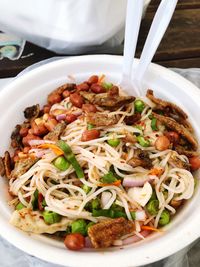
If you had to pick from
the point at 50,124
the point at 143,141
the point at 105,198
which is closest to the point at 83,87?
the point at 50,124

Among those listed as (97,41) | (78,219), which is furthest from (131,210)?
(97,41)

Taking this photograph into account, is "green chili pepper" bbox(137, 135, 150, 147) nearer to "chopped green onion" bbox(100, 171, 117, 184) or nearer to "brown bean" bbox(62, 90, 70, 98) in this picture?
"chopped green onion" bbox(100, 171, 117, 184)

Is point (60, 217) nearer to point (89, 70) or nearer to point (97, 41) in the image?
point (89, 70)

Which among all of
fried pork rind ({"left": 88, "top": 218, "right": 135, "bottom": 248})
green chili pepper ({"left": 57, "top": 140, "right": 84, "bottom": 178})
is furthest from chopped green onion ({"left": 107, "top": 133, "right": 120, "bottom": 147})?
fried pork rind ({"left": 88, "top": 218, "right": 135, "bottom": 248})

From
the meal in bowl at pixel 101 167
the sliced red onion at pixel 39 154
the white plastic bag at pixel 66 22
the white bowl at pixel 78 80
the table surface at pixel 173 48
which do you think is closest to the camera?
the white bowl at pixel 78 80

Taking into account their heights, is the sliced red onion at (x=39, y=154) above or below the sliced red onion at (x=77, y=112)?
below

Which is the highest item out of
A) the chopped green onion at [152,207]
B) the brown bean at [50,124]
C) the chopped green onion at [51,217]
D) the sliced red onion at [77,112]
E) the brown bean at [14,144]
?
the sliced red onion at [77,112]

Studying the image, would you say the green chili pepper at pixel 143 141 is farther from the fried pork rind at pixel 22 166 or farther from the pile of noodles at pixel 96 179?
the fried pork rind at pixel 22 166

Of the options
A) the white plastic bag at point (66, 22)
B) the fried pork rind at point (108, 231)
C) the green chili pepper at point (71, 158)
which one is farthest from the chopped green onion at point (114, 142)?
the white plastic bag at point (66, 22)
